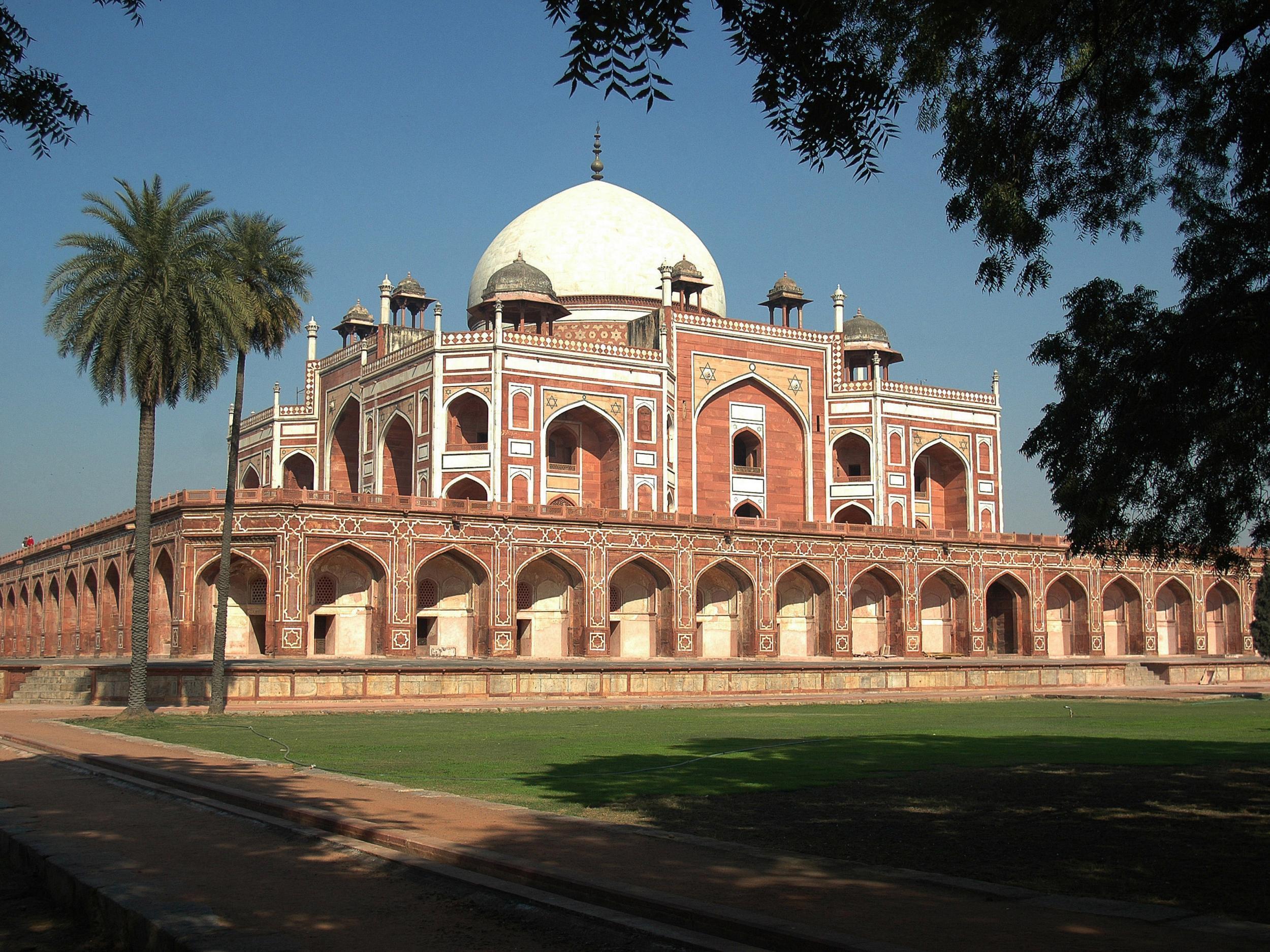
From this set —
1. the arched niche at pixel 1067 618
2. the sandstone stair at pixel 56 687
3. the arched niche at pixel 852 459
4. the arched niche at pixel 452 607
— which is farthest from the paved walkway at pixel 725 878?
the arched niche at pixel 852 459

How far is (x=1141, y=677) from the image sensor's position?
104 ft

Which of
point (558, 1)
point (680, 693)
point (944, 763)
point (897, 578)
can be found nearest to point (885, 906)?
point (558, 1)

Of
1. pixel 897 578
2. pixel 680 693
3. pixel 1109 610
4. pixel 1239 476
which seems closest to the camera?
pixel 1239 476

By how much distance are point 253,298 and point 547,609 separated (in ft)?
47.3

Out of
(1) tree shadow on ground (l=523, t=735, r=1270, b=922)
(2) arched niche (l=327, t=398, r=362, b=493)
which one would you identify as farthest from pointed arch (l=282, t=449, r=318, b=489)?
(1) tree shadow on ground (l=523, t=735, r=1270, b=922)

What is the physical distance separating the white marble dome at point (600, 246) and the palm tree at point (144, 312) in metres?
23.1

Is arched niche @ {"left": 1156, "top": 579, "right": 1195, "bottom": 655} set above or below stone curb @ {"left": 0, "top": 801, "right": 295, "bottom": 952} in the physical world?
above

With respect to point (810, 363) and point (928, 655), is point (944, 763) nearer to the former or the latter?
point (928, 655)

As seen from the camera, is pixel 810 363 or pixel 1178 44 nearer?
pixel 1178 44

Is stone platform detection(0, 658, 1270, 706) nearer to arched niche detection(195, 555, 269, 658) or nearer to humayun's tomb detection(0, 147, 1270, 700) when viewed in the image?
humayun's tomb detection(0, 147, 1270, 700)

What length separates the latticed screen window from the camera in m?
29.5

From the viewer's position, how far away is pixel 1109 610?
41.0 metres

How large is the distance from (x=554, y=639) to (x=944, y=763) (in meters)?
21.5

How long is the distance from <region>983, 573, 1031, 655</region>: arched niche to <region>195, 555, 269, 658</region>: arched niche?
19953 mm
